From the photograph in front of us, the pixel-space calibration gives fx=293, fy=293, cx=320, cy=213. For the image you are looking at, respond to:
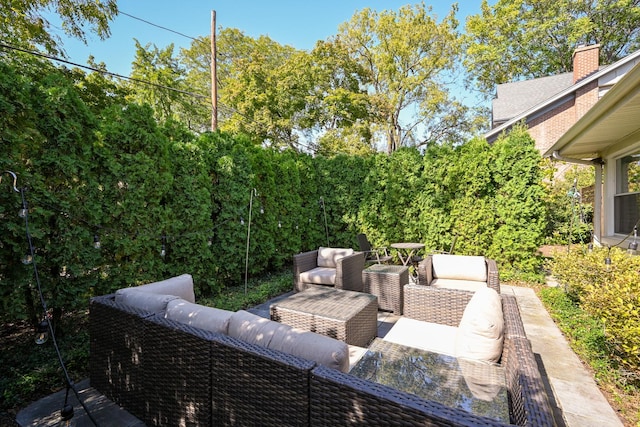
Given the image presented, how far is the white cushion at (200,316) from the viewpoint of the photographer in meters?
2.00

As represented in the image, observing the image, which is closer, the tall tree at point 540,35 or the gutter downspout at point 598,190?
the gutter downspout at point 598,190

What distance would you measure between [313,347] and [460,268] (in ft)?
11.5

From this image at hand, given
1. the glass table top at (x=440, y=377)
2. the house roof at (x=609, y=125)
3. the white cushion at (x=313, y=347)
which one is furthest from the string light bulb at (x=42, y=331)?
the house roof at (x=609, y=125)

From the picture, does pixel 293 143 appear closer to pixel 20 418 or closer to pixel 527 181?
pixel 527 181

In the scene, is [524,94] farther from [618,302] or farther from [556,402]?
[556,402]

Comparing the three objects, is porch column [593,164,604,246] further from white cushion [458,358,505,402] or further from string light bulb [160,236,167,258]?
string light bulb [160,236,167,258]

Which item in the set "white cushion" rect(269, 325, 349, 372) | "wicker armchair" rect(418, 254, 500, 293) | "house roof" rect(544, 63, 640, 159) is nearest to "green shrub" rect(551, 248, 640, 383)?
"wicker armchair" rect(418, 254, 500, 293)

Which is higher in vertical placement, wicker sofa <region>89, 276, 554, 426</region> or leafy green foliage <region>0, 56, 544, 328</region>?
leafy green foliage <region>0, 56, 544, 328</region>

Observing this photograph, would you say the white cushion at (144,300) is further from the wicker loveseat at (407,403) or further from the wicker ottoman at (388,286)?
the wicker ottoman at (388,286)

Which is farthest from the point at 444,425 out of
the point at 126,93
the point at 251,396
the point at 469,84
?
the point at 469,84

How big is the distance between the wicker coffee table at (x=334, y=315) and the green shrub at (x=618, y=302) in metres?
2.19

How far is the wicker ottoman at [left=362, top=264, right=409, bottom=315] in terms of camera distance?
4.37 metres

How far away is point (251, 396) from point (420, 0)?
61.7ft

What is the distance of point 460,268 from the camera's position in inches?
173
